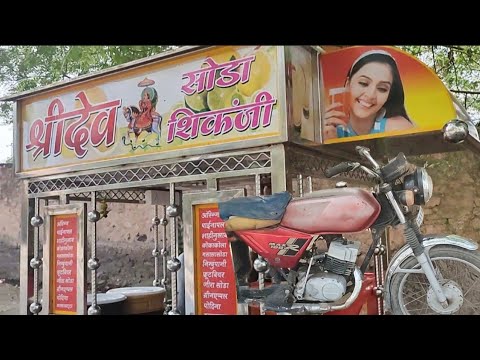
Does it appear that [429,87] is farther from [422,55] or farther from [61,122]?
[61,122]

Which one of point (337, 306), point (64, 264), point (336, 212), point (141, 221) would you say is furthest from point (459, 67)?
point (64, 264)

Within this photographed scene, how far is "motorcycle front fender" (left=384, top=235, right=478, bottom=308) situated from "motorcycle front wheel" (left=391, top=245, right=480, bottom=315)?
0.02m

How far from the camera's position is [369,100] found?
12.1 feet

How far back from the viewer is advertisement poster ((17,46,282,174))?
12.3ft

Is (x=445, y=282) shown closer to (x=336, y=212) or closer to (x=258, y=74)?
(x=336, y=212)

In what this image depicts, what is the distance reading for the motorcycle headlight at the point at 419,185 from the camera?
313cm

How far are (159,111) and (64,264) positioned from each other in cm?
175

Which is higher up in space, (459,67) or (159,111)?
(459,67)

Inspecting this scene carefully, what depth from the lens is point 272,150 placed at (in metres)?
3.63

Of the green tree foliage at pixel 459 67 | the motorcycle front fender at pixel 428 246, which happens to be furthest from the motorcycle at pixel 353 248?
the green tree foliage at pixel 459 67

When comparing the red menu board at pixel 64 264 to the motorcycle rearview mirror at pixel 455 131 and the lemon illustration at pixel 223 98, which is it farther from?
the motorcycle rearview mirror at pixel 455 131

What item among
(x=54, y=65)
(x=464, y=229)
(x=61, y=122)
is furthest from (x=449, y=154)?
(x=54, y=65)

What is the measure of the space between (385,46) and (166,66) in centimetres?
177

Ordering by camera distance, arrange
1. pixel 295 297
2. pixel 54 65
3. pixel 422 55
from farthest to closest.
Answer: pixel 54 65
pixel 422 55
pixel 295 297
